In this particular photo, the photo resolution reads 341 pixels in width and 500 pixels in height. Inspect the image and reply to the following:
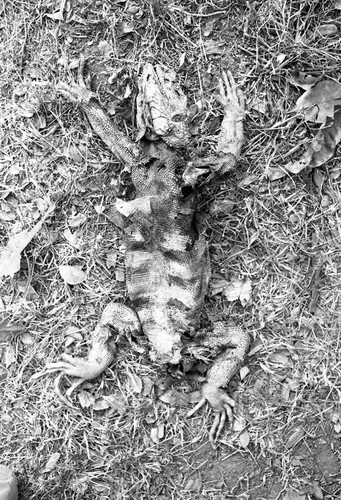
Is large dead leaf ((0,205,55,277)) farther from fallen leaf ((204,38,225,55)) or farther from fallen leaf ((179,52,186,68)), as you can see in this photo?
fallen leaf ((204,38,225,55))

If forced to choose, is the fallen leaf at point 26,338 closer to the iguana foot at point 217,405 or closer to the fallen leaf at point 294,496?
the iguana foot at point 217,405

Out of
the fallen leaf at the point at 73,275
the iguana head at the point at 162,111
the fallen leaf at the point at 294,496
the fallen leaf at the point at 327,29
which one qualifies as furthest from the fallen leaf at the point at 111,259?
the fallen leaf at the point at 327,29

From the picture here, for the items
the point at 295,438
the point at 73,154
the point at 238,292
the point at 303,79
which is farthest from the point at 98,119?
the point at 295,438

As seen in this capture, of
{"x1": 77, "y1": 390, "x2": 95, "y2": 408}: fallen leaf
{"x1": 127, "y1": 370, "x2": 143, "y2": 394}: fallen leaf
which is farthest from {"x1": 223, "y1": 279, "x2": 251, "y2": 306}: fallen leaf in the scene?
{"x1": 77, "y1": 390, "x2": 95, "y2": 408}: fallen leaf

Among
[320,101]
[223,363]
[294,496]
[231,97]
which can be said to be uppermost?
[231,97]

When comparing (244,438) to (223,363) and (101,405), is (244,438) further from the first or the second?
(101,405)

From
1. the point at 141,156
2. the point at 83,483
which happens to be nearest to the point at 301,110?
the point at 141,156
